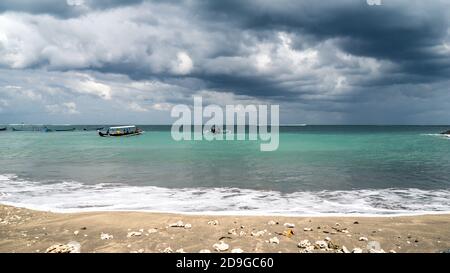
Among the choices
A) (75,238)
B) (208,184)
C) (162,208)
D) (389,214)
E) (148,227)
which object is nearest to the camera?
(75,238)

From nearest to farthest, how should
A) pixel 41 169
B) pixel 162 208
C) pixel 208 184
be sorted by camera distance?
pixel 162 208
pixel 208 184
pixel 41 169

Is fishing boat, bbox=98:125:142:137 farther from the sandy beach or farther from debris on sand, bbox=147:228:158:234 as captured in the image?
debris on sand, bbox=147:228:158:234

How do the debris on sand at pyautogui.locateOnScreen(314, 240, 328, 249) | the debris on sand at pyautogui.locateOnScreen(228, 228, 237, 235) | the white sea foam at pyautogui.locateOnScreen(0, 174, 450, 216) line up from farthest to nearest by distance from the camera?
the white sea foam at pyautogui.locateOnScreen(0, 174, 450, 216), the debris on sand at pyautogui.locateOnScreen(228, 228, 237, 235), the debris on sand at pyautogui.locateOnScreen(314, 240, 328, 249)

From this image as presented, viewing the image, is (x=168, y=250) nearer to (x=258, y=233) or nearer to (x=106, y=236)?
(x=106, y=236)

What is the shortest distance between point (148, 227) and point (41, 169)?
20.7 meters

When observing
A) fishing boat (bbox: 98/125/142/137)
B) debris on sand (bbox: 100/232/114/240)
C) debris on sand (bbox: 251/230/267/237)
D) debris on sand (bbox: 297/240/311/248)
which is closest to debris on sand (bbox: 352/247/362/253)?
debris on sand (bbox: 297/240/311/248)

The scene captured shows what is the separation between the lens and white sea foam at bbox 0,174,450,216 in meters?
13.2

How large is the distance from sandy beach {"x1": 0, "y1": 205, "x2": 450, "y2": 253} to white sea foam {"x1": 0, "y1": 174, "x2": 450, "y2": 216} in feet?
4.21

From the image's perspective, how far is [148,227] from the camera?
34.2 feet

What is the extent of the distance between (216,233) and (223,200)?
533 centimetres

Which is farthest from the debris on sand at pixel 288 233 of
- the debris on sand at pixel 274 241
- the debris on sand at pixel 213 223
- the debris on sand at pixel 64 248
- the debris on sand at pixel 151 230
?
the debris on sand at pixel 64 248

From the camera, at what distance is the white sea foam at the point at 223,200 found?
13.2 m
